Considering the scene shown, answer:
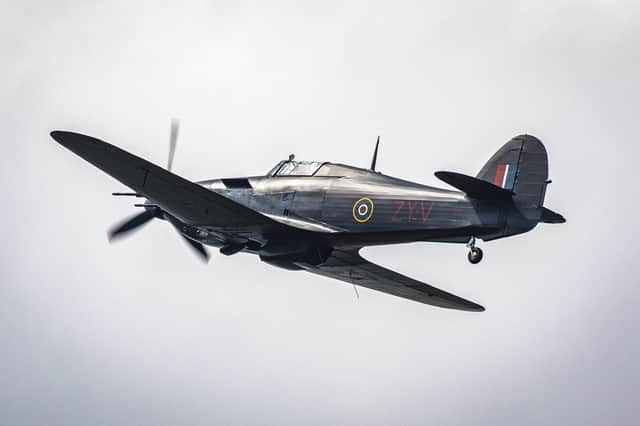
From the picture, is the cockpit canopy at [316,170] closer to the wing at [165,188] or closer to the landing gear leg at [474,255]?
the wing at [165,188]

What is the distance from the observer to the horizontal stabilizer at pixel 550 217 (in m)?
25.9

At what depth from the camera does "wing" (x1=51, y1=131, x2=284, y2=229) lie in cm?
2777

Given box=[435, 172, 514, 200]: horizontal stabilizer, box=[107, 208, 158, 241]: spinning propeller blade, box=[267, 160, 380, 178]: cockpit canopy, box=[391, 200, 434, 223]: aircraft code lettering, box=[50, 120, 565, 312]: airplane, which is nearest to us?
box=[435, 172, 514, 200]: horizontal stabilizer

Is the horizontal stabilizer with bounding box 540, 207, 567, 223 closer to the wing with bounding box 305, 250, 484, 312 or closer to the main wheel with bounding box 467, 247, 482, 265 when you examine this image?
the main wheel with bounding box 467, 247, 482, 265

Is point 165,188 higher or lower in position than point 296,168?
lower

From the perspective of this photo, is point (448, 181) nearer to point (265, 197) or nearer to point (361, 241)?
point (361, 241)

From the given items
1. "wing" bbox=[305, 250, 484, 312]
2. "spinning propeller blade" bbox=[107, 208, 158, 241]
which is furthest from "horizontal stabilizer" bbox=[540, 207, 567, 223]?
"spinning propeller blade" bbox=[107, 208, 158, 241]

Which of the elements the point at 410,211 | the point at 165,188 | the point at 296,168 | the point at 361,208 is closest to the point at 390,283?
the point at 296,168

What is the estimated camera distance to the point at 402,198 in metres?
27.8

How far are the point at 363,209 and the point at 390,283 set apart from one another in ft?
17.3

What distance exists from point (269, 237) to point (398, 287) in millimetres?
4818

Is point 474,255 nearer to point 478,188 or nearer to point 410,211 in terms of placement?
point 478,188

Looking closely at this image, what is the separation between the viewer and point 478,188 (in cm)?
2616

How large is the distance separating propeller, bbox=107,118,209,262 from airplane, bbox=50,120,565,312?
25 mm
